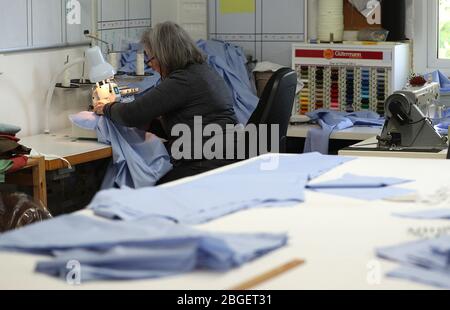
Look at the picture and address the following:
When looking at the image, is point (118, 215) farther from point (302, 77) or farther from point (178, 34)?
point (302, 77)

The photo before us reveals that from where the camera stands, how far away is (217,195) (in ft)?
6.59

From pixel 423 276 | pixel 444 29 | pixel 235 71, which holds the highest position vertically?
pixel 444 29

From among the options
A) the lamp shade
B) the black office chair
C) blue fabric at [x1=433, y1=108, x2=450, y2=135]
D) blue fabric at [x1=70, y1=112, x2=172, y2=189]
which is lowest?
blue fabric at [x1=70, y1=112, x2=172, y2=189]

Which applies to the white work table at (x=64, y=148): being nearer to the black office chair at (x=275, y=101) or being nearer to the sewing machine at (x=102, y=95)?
the sewing machine at (x=102, y=95)

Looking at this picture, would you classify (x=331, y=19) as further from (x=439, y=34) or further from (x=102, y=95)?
(x=102, y=95)

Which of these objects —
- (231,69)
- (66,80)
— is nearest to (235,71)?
(231,69)

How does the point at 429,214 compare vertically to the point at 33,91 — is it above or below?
below

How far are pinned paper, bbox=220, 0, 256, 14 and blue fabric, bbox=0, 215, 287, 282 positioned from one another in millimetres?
3816

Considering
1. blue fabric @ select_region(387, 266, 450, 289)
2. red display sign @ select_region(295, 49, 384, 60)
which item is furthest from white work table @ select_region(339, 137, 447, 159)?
blue fabric @ select_region(387, 266, 450, 289)

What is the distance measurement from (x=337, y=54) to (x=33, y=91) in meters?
1.74

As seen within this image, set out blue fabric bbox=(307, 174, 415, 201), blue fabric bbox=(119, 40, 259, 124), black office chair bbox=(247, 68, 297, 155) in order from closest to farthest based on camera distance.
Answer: blue fabric bbox=(307, 174, 415, 201) → black office chair bbox=(247, 68, 297, 155) → blue fabric bbox=(119, 40, 259, 124)

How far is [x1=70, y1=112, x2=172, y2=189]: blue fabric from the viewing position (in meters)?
4.09

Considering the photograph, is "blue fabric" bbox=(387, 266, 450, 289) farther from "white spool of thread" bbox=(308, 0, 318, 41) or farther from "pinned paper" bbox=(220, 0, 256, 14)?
"pinned paper" bbox=(220, 0, 256, 14)

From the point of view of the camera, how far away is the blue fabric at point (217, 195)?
1.83m
